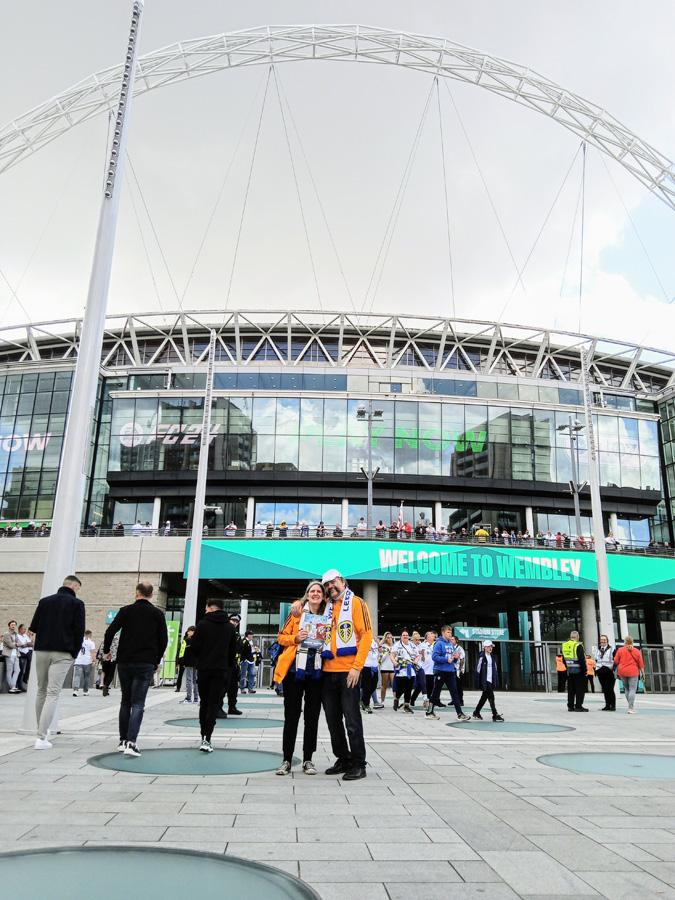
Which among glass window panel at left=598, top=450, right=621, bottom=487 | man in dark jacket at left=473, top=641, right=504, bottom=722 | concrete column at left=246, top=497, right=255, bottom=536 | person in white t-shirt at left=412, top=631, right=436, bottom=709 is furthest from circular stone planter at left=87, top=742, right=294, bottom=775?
glass window panel at left=598, top=450, right=621, bottom=487

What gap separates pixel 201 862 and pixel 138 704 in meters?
4.39

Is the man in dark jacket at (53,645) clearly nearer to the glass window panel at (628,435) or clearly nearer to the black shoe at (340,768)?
the black shoe at (340,768)

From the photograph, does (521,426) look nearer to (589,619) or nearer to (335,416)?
(335,416)

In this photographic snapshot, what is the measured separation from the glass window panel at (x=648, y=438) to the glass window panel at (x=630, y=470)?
123 centimetres

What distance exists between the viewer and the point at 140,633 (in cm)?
836

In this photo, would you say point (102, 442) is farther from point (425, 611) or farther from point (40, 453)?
point (425, 611)

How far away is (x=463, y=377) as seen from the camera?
59.0 m

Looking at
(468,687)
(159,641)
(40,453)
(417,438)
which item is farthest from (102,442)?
(159,641)

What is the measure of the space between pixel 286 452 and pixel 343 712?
1774 inches

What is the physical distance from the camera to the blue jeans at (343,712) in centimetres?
700

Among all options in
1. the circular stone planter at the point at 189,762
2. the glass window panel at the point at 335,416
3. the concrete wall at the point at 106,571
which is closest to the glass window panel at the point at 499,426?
the glass window panel at the point at 335,416

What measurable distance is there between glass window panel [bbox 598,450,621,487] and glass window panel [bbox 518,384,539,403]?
784cm

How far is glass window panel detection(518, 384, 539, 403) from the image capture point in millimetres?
59438

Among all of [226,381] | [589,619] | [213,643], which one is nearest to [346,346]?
[226,381]
